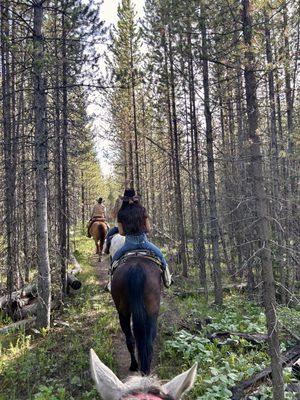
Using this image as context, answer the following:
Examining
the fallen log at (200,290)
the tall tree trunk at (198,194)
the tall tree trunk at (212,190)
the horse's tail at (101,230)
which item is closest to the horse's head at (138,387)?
the tall tree trunk at (212,190)

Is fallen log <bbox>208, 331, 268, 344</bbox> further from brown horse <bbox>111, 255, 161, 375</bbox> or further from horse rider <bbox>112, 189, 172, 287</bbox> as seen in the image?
brown horse <bbox>111, 255, 161, 375</bbox>

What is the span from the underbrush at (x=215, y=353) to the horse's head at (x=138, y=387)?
3.50 meters

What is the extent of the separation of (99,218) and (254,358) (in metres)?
9.80

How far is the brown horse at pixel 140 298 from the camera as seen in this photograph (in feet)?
17.4

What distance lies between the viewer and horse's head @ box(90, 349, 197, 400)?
1.91m

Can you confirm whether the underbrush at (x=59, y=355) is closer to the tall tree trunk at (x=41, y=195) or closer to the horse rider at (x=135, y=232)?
the tall tree trunk at (x=41, y=195)

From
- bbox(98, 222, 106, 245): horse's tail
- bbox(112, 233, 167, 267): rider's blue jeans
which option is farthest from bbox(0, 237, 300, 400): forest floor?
bbox(98, 222, 106, 245): horse's tail

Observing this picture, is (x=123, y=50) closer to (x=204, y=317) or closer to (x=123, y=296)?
(x=204, y=317)

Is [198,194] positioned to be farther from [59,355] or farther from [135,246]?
[59,355]

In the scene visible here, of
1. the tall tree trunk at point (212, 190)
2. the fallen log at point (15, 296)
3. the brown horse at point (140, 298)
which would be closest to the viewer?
the brown horse at point (140, 298)

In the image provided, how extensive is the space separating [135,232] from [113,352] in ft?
8.17

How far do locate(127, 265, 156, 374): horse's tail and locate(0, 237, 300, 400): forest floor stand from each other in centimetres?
94

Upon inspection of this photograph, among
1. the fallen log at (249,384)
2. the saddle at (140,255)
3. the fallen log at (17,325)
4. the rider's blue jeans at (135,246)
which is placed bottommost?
the fallen log at (249,384)

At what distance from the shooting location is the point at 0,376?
620 cm
